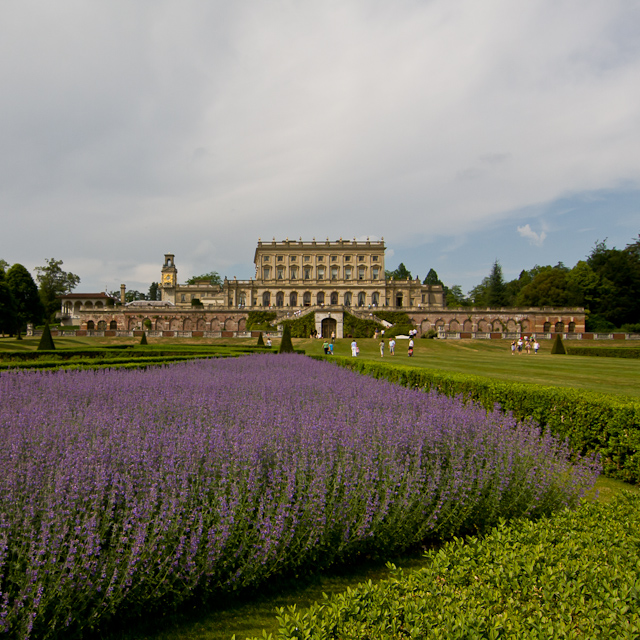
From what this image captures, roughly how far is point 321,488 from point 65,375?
9117mm

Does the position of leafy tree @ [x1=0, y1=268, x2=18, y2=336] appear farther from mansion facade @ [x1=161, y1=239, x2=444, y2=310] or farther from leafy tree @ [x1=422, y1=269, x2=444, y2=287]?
leafy tree @ [x1=422, y1=269, x2=444, y2=287]

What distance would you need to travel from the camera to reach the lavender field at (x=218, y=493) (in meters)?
2.96

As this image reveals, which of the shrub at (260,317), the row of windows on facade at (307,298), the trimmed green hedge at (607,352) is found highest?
the row of windows on facade at (307,298)

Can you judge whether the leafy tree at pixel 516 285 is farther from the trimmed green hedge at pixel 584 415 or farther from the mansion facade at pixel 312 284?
the trimmed green hedge at pixel 584 415

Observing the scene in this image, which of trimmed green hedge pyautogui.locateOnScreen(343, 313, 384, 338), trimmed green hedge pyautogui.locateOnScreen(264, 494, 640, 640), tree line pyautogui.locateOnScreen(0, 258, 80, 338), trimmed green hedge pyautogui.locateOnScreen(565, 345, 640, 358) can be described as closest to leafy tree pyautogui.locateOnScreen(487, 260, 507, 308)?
trimmed green hedge pyautogui.locateOnScreen(343, 313, 384, 338)

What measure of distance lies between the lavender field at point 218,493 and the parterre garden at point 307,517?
2 cm

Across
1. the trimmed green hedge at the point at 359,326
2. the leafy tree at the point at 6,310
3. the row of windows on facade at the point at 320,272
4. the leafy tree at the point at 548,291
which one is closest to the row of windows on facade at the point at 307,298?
the row of windows on facade at the point at 320,272

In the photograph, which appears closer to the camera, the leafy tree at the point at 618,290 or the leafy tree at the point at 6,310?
the leafy tree at the point at 6,310

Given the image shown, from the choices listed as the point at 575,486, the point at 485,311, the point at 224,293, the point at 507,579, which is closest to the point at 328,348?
the point at 575,486

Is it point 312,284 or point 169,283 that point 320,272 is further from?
point 169,283

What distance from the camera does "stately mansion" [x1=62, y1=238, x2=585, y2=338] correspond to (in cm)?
6278

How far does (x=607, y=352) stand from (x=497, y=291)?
5070cm

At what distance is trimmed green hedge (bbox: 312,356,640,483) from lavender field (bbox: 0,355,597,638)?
1355mm

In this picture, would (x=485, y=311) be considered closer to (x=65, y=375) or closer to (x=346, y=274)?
(x=346, y=274)
